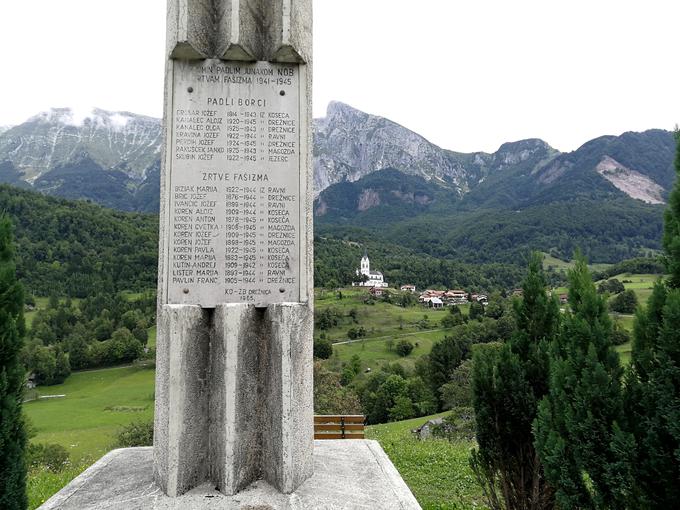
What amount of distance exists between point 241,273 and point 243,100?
176 cm

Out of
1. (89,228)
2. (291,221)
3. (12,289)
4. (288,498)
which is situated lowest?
(288,498)

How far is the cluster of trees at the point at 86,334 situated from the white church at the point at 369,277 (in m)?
59.2

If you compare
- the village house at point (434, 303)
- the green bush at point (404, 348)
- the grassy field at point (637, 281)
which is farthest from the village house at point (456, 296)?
the green bush at point (404, 348)

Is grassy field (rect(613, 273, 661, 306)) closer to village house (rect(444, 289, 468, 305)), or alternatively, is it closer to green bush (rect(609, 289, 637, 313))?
green bush (rect(609, 289, 637, 313))

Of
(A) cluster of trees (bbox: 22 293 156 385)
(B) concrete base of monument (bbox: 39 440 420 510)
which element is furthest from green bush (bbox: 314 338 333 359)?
(B) concrete base of monument (bbox: 39 440 420 510)

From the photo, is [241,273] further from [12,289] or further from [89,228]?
[89,228]

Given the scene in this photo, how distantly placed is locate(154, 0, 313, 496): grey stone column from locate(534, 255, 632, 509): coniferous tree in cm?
248

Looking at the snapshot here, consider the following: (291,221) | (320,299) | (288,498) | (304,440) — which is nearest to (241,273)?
(291,221)

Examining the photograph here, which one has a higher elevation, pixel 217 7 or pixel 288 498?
pixel 217 7

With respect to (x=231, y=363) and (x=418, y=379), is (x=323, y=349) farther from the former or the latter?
(x=231, y=363)

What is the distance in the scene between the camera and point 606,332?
4727 millimetres

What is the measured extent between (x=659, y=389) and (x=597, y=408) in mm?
630

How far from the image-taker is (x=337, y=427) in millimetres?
11148

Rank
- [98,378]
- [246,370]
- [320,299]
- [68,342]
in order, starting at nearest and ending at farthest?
1. [246,370]
2. [98,378]
3. [68,342]
4. [320,299]
